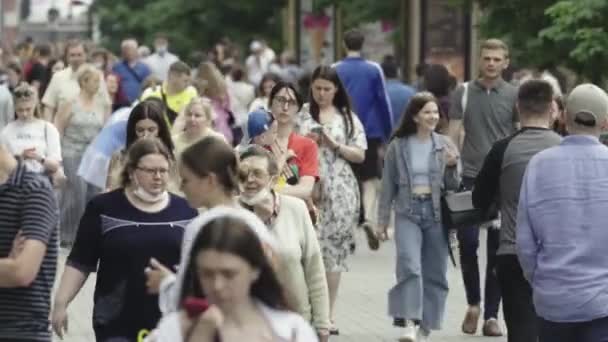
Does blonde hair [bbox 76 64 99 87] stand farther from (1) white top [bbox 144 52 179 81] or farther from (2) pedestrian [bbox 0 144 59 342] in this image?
(2) pedestrian [bbox 0 144 59 342]

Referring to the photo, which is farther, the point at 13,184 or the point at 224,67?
the point at 224,67

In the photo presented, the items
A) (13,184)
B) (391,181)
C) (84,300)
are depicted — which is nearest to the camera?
(13,184)

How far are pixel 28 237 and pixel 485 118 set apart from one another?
7687 mm

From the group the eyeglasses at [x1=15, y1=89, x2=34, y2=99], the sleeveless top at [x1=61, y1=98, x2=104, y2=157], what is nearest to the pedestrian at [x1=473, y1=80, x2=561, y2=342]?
the eyeglasses at [x1=15, y1=89, x2=34, y2=99]

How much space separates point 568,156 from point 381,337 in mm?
5371

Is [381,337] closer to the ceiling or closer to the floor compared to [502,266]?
closer to the floor

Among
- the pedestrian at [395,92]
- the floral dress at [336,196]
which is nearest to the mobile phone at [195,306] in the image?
the floral dress at [336,196]

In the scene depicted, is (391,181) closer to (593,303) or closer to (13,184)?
(593,303)

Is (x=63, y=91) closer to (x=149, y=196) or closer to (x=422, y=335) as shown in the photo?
(x=422, y=335)

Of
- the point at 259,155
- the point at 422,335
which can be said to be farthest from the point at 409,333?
the point at 259,155

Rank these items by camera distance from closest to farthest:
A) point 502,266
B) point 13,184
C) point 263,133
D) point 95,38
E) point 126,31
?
1. point 13,184
2. point 502,266
3. point 263,133
4. point 126,31
5. point 95,38

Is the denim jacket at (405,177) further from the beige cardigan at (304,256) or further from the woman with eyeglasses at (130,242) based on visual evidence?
the woman with eyeglasses at (130,242)

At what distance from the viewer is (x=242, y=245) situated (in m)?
5.67

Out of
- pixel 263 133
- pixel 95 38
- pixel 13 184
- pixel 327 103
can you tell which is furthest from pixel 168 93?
pixel 95 38
